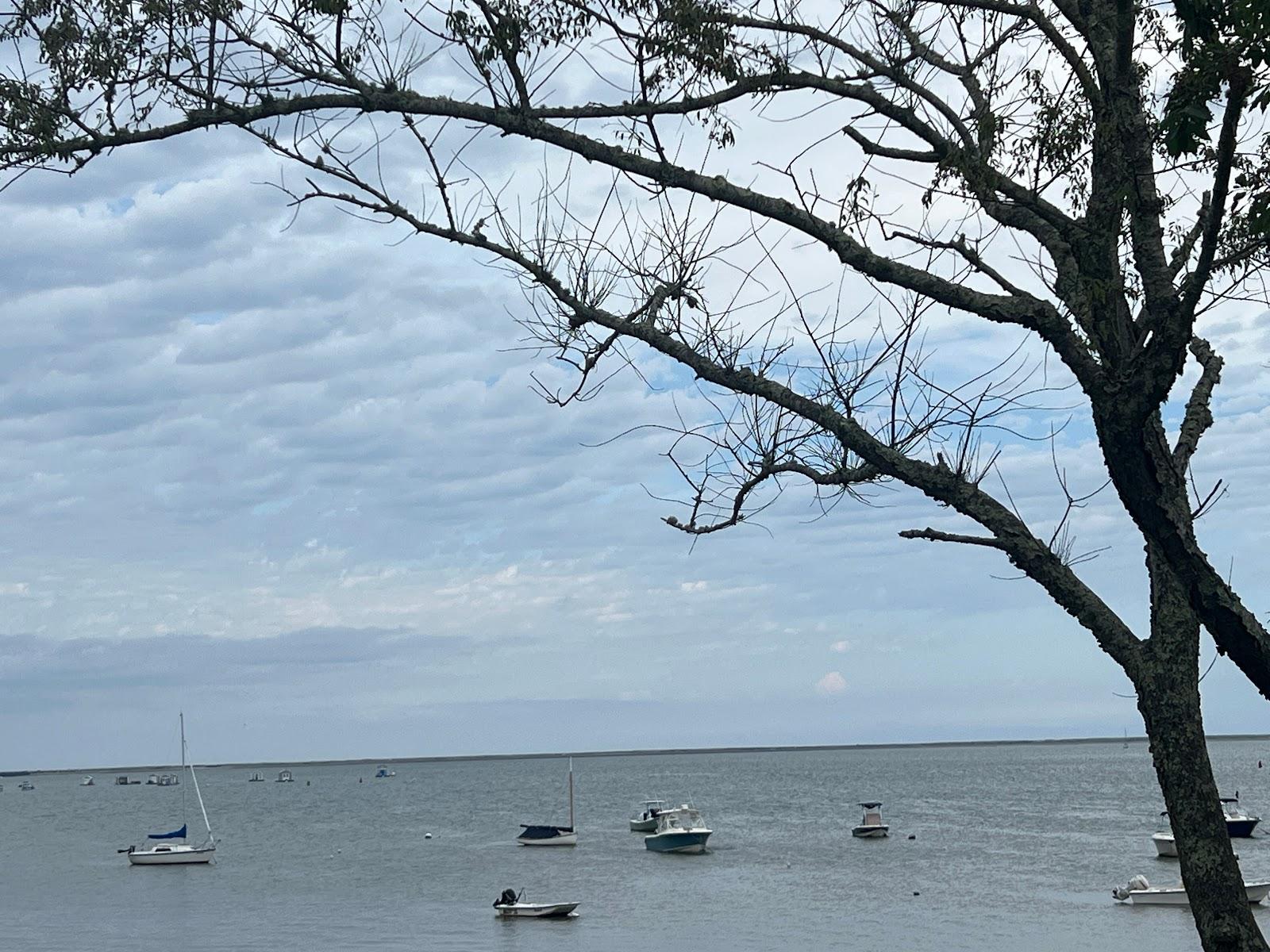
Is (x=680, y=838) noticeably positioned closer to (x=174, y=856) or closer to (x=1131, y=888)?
(x=174, y=856)

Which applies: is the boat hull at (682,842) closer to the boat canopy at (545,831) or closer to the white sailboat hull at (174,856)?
the boat canopy at (545,831)

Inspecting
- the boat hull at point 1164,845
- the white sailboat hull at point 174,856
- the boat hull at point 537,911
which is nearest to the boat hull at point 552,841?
the white sailboat hull at point 174,856

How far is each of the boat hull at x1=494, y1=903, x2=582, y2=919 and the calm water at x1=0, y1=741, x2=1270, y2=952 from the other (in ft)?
1.48

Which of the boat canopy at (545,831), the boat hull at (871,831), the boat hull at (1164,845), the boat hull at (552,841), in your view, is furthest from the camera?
the boat hull at (871,831)

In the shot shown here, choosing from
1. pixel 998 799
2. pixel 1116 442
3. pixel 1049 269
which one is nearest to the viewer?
pixel 1116 442

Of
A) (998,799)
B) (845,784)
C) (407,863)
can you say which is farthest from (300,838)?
(845,784)

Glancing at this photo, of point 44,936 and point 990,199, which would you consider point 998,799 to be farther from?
point 990,199

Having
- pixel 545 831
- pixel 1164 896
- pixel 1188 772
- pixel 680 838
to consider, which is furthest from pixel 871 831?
pixel 1188 772

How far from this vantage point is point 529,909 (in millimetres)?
47562

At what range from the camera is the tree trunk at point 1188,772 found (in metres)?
7.48

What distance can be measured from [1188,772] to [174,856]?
248 ft

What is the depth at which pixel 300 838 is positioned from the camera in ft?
315

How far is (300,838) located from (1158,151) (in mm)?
94915

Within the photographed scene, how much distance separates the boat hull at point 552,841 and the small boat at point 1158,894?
37700mm
